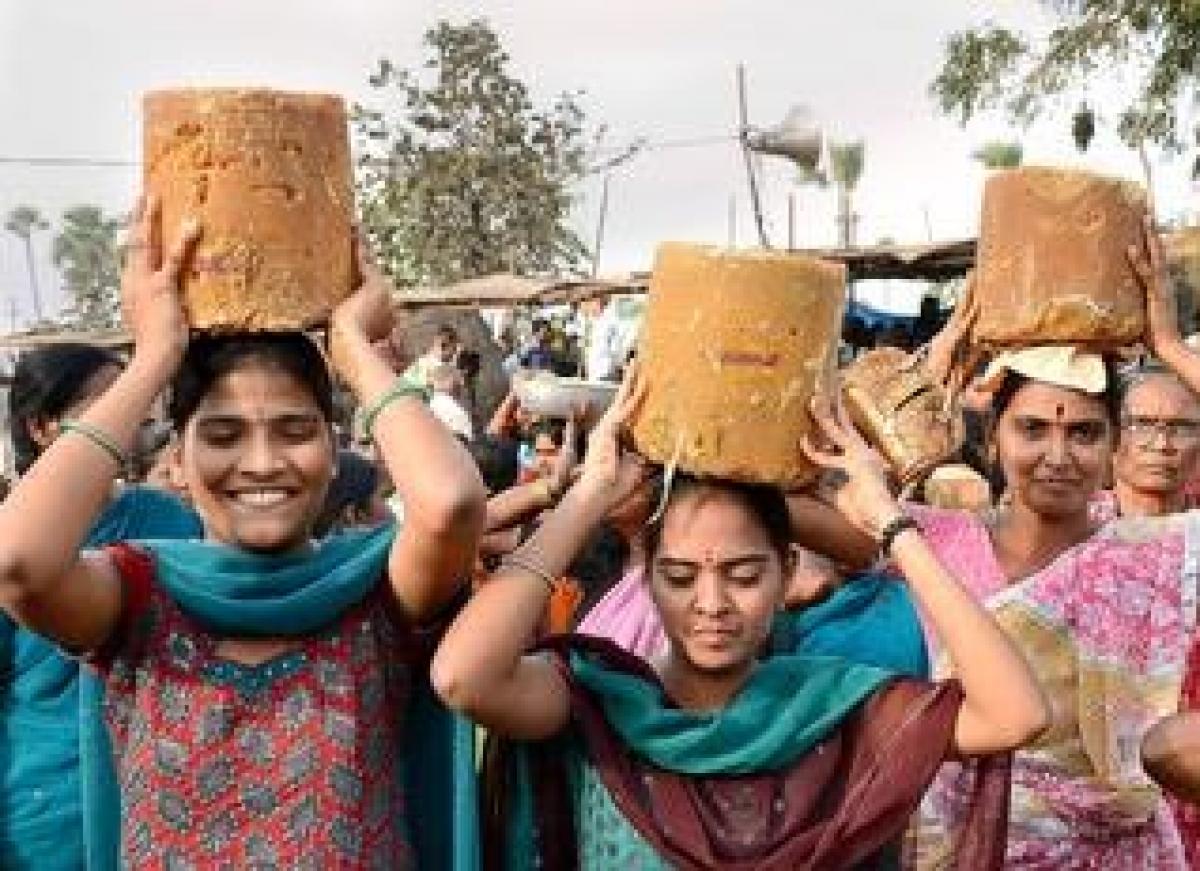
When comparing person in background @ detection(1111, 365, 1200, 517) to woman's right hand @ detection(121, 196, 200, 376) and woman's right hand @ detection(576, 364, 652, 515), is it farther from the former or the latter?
woman's right hand @ detection(121, 196, 200, 376)

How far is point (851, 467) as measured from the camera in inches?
121

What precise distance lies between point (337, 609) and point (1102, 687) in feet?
5.28

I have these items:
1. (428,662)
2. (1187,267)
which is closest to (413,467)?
(428,662)

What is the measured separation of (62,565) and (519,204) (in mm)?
23740

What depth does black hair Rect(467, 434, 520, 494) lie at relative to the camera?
20.1ft

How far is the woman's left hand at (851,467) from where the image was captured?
3033 millimetres

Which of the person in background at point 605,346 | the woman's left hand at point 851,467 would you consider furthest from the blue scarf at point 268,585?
the person in background at point 605,346

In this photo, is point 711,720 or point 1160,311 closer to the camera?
point 711,720

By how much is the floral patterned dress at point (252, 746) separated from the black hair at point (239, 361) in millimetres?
265

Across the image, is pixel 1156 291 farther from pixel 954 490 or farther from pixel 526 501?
pixel 954 490

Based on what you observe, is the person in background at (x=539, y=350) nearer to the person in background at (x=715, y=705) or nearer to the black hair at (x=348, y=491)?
the black hair at (x=348, y=491)

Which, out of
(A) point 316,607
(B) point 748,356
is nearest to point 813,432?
(B) point 748,356

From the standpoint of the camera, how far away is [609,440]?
3.13 m

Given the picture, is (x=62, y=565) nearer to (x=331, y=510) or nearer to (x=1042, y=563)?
(x=1042, y=563)
